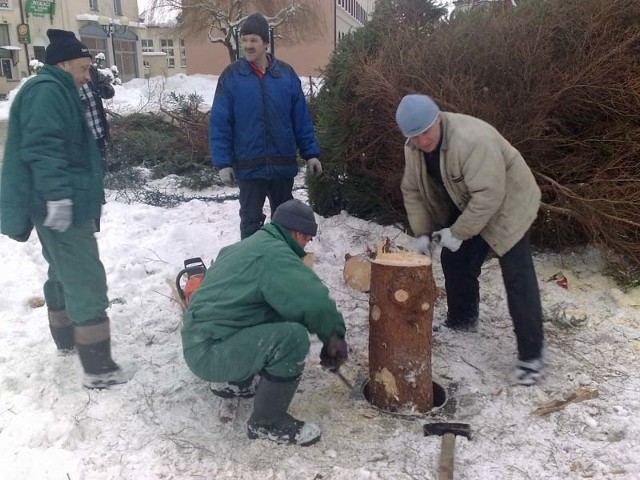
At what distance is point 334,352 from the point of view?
282cm

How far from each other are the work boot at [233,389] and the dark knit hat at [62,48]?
6.74 ft

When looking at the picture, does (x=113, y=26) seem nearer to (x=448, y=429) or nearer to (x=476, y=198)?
(x=476, y=198)

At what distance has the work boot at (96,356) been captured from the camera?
3.29 metres

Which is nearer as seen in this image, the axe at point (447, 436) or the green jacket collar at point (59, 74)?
the axe at point (447, 436)

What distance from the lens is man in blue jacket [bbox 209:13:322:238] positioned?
431 centimetres

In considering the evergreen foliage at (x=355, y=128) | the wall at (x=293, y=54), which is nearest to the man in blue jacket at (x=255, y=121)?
the evergreen foliage at (x=355, y=128)

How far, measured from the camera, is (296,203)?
2.85 m

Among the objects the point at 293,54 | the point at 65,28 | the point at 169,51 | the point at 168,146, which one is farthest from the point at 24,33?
the point at 168,146

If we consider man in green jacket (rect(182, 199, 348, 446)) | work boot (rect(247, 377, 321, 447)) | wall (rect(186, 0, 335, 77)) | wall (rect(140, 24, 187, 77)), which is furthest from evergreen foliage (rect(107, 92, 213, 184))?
wall (rect(140, 24, 187, 77))

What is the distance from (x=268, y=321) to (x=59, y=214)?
1277mm

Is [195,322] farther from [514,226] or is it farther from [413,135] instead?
[514,226]

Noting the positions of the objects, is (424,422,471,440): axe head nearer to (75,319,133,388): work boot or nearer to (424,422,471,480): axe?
(424,422,471,480): axe

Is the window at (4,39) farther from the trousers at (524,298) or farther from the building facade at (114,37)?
the trousers at (524,298)

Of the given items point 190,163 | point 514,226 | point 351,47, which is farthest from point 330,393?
point 190,163
